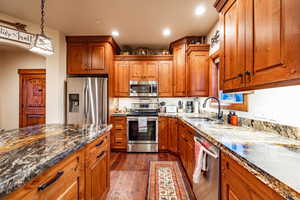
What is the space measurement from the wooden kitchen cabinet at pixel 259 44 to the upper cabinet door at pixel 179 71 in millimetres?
2047

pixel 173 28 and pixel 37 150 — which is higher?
pixel 173 28

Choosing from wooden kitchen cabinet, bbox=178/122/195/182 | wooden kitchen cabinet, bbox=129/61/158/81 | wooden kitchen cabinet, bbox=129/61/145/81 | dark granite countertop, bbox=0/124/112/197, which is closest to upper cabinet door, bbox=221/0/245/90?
wooden kitchen cabinet, bbox=178/122/195/182

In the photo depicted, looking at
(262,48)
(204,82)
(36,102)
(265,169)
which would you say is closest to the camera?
(265,169)

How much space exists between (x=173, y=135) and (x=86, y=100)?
83.5 inches

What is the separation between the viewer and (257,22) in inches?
48.0

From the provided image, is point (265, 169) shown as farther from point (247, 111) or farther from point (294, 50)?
point (247, 111)

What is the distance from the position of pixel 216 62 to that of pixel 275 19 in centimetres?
231

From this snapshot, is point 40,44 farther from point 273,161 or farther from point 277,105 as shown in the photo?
point 277,105

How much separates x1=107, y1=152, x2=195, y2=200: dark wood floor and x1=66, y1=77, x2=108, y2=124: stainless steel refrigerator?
3.21 ft

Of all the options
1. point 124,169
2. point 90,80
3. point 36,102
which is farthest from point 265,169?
point 36,102

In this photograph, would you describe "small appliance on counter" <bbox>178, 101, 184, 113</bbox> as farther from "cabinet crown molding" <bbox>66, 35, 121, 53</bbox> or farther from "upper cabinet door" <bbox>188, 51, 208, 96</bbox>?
"cabinet crown molding" <bbox>66, 35, 121, 53</bbox>

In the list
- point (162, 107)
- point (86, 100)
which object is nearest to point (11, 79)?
point (86, 100)

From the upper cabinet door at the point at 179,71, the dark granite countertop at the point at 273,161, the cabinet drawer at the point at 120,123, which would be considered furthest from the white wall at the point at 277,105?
the cabinet drawer at the point at 120,123

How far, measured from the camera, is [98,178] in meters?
1.67
